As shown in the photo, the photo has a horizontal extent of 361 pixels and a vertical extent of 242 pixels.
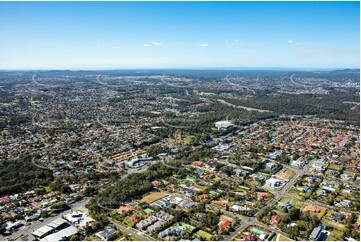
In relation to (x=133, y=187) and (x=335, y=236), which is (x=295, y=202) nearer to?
(x=335, y=236)

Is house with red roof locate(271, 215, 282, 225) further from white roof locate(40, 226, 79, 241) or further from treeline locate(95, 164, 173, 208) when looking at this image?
white roof locate(40, 226, 79, 241)

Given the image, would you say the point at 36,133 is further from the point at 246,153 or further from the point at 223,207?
the point at 223,207

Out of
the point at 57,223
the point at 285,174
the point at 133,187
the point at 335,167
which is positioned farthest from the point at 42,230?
the point at 335,167

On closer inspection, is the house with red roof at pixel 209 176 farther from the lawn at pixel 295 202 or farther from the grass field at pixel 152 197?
the lawn at pixel 295 202

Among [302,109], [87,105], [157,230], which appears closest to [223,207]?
[157,230]

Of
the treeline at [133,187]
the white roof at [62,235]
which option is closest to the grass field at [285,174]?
the treeline at [133,187]
